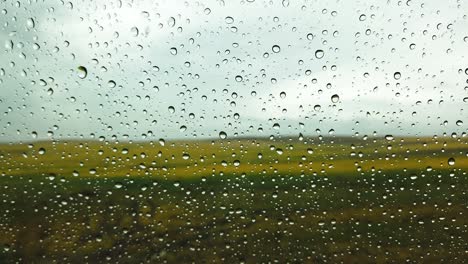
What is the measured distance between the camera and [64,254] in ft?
8.79

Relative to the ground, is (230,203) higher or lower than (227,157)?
lower

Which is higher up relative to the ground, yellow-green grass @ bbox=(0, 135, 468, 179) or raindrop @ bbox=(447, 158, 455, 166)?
yellow-green grass @ bbox=(0, 135, 468, 179)

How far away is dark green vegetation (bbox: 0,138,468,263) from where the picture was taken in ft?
8.84

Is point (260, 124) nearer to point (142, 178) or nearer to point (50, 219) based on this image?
point (142, 178)

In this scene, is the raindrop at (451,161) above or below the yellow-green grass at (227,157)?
below

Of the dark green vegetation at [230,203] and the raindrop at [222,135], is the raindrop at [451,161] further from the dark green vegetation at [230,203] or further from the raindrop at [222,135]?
the raindrop at [222,135]

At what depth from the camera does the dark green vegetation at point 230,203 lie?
2.70m

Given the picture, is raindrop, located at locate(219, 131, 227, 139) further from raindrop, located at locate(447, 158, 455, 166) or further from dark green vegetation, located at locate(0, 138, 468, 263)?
raindrop, located at locate(447, 158, 455, 166)

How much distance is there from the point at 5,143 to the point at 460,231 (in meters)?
2.24

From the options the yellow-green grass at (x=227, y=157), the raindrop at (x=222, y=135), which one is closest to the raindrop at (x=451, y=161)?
the yellow-green grass at (x=227, y=157)

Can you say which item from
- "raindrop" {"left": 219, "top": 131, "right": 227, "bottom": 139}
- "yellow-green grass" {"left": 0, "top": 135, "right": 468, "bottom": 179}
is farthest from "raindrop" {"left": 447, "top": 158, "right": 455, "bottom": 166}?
"raindrop" {"left": 219, "top": 131, "right": 227, "bottom": 139}

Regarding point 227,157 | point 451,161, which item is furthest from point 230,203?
point 451,161

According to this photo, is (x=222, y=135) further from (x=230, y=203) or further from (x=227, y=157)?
(x=230, y=203)

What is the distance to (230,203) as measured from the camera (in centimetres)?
273
